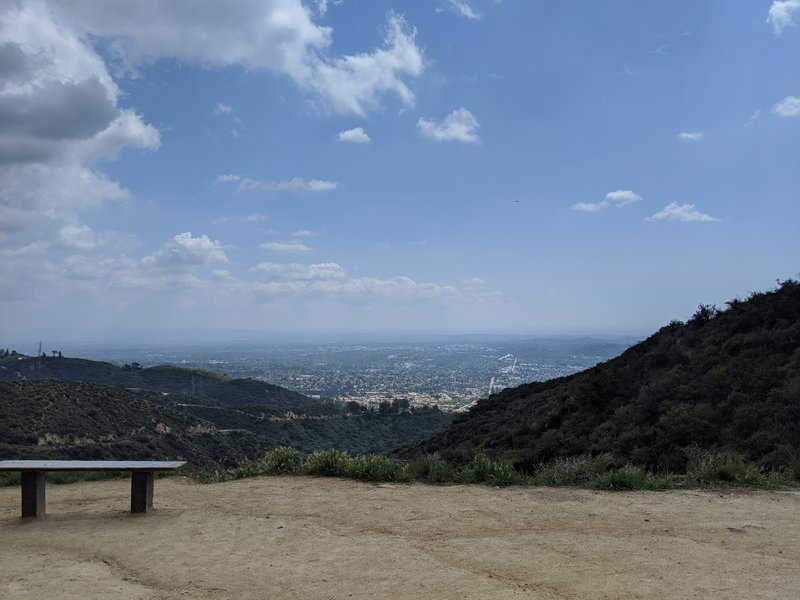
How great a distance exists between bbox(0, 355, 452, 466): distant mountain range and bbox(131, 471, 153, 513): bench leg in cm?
482

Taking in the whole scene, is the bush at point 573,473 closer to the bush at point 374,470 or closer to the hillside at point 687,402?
the hillside at point 687,402

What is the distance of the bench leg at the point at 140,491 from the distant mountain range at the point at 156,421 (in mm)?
4818

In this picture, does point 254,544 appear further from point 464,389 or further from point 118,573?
point 464,389

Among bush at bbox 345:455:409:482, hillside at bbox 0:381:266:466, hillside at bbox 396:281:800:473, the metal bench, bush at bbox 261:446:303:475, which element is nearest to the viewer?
the metal bench

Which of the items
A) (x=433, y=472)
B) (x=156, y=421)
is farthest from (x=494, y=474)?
(x=156, y=421)

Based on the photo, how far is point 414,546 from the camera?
5.15 meters

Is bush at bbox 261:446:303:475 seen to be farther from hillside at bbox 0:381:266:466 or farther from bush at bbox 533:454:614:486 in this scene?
hillside at bbox 0:381:266:466

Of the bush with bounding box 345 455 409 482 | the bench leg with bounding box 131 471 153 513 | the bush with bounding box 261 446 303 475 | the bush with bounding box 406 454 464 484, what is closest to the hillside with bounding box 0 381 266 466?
the bush with bounding box 261 446 303 475

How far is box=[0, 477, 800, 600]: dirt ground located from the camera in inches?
166

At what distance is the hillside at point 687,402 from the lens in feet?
35.0

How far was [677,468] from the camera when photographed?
9.11 meters

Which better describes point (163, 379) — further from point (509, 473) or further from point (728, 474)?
point (728, 474)

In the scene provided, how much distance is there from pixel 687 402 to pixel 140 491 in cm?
1224

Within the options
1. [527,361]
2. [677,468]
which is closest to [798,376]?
[677,468]
